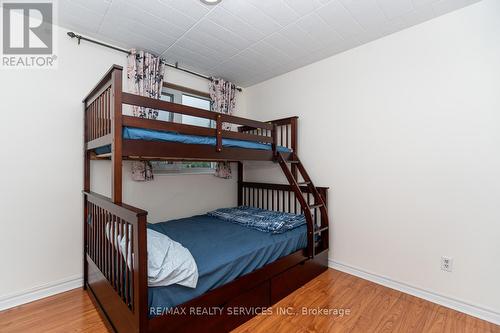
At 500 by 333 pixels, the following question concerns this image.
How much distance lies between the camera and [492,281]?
1.78 m

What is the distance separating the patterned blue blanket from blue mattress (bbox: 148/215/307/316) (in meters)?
0.05

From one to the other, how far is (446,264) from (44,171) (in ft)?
11.7

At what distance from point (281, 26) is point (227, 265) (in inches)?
81.8

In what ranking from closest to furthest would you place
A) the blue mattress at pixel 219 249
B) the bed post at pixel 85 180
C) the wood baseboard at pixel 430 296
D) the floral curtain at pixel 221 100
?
the blue mattress at pixel 219 249 < the wood baseboard at pixel 430 296 < the bed post at pixel 85 180 < the floral curtain at pixel 221 100

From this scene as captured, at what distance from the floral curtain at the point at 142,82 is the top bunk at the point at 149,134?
428 millimetres

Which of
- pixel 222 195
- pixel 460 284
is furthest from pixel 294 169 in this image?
pixel 460 284

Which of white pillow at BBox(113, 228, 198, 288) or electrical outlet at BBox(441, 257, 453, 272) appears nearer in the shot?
white pillow at BBox(113, 228, 198, 288)

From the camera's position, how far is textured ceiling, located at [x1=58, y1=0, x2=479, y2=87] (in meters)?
1.87

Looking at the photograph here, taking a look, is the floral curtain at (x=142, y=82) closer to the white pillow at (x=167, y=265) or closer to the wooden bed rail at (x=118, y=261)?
the wooden bed rail at (x=118, y=261)

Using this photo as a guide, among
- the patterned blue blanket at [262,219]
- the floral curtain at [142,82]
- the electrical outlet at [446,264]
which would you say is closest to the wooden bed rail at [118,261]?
the floral curtain at [142,82]

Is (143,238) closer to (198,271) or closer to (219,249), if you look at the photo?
(198,271)

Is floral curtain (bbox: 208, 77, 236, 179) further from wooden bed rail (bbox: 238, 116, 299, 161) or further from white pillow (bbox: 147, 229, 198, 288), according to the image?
white pillow (bbox: 147, 229, 198, 288)

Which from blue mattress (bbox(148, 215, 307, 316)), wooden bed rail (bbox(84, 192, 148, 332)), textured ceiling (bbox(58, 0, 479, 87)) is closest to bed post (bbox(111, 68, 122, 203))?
wooden bed rail (bbox(84, 192, 148, 332))

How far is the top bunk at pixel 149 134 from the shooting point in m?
1.50
